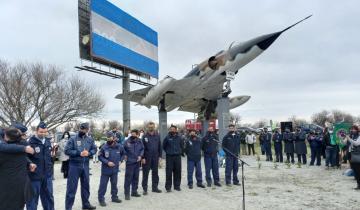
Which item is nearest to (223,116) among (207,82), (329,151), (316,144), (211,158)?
(207,82)

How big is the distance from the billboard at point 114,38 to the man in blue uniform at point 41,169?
15.3 metres

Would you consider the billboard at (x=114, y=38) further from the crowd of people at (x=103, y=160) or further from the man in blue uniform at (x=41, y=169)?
the man in blue uniform at (x=41, y=169)

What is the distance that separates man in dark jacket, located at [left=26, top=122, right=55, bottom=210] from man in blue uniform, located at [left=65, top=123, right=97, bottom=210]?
0.48 m

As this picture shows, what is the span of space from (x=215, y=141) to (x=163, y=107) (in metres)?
7.40

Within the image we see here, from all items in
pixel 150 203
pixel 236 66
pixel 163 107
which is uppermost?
pixel 236 66

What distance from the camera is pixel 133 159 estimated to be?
856 cm

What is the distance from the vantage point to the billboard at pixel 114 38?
21281 millimetres

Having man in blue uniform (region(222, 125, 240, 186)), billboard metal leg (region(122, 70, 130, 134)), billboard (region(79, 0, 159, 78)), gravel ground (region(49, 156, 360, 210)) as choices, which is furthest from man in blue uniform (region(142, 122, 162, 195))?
billboard metal leg (region(122, 70, 130, 134))

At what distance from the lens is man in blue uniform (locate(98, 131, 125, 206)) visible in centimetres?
786

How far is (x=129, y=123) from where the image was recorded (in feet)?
84.6

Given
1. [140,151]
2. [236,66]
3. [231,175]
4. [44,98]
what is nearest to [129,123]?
[44,98]

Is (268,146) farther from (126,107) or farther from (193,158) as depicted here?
(126,107)

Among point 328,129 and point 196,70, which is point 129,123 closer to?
point 196,70

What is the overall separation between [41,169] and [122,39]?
1824cm
